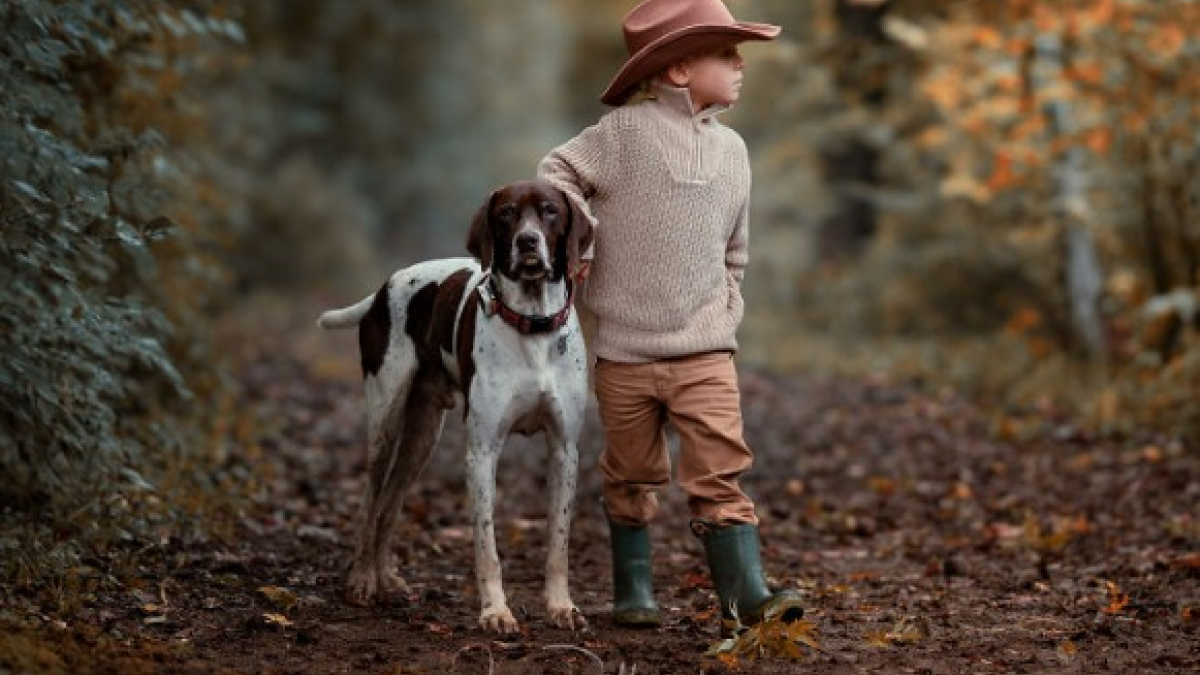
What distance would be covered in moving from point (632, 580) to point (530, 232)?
54.9 inches

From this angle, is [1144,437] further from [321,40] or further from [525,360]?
[321,40]

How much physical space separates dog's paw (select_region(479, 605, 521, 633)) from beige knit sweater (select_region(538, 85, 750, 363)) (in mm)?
964

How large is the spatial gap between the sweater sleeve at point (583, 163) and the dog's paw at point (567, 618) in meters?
1.39

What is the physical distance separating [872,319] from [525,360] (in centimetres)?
1299

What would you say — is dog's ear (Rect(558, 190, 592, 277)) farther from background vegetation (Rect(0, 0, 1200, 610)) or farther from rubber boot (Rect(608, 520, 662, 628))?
background vegetation (Rect(0, 0, 1200, 610))

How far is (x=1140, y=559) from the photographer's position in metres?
6.64

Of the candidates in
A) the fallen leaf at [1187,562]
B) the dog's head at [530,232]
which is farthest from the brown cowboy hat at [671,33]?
the fallen leaf at [1187,562]

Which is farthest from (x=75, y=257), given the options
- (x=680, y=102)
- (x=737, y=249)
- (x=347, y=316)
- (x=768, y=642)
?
(x=768, y=642)

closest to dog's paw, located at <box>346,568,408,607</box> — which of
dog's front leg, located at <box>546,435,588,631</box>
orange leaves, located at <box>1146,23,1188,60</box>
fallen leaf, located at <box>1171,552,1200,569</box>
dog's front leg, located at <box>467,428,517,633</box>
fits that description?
dog's front leg, located at <box>467,428,517,633</box>

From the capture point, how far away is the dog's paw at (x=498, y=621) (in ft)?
16.6

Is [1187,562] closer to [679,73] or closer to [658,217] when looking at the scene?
[658,217]

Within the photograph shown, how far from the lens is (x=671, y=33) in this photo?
5152mm

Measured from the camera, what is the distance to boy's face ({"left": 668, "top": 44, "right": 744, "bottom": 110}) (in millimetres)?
5203

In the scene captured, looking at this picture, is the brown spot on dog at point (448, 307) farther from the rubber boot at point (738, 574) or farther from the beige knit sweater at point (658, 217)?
the rubber boot at point (738, 574)
